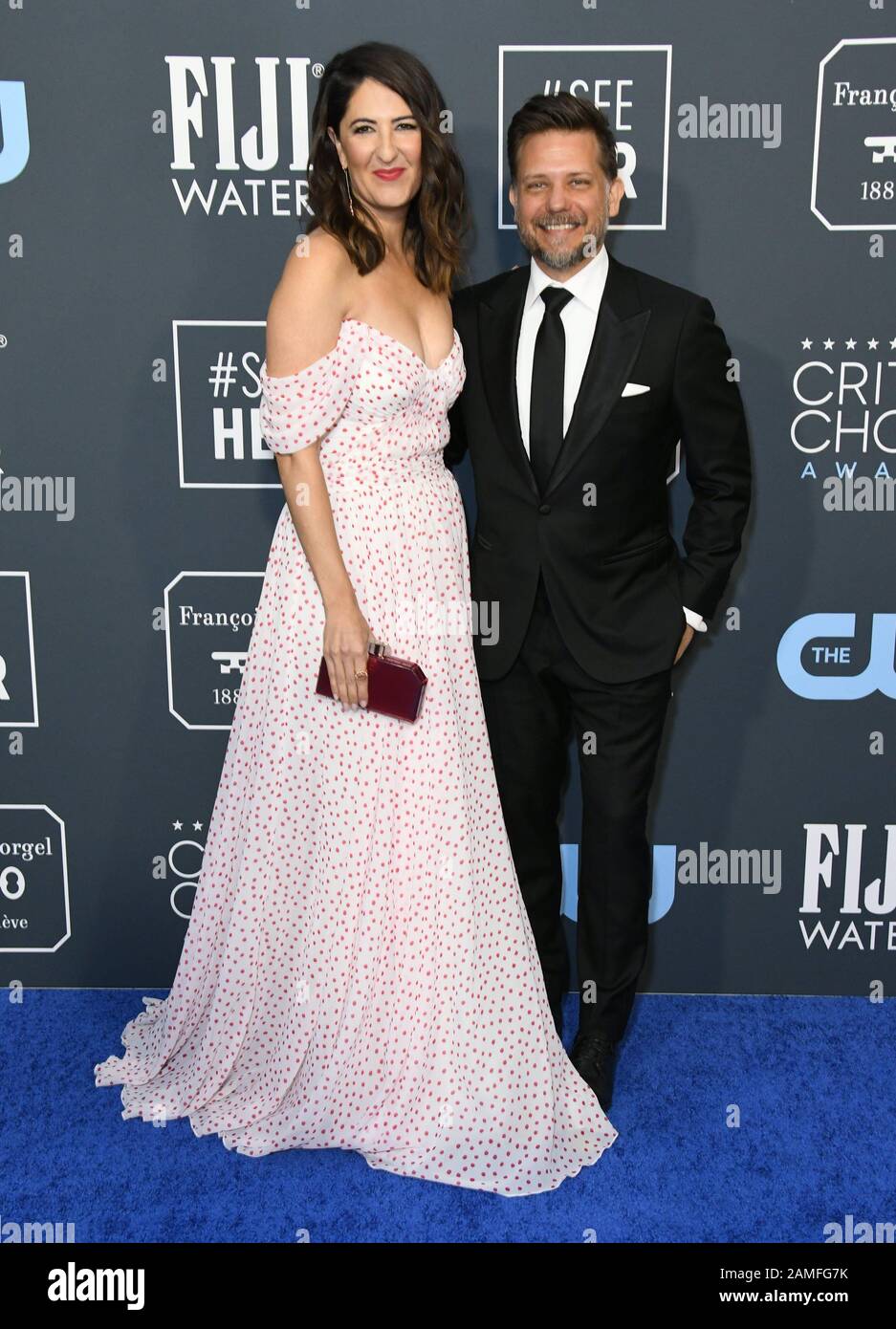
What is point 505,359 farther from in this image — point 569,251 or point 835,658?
point 835,658

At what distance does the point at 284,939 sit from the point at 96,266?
156 centimetres

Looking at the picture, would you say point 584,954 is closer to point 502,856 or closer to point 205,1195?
point 502,856

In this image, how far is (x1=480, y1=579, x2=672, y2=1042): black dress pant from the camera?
8.91ft

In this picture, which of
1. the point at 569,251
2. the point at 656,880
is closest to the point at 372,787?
the point at 656,880

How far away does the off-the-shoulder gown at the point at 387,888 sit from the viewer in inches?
99.2

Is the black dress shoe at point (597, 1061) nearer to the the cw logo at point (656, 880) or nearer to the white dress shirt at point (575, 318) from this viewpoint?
the the cw logo at point (656, 880)

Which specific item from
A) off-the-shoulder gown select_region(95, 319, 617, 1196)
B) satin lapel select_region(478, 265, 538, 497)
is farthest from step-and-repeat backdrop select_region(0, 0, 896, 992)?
off-the-shoulder gown select_region(95, 319, 617, 1196)

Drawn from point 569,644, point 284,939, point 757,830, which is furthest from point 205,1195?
point 757,830

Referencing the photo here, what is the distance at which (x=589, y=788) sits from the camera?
110 inches

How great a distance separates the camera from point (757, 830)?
3189 millimetres

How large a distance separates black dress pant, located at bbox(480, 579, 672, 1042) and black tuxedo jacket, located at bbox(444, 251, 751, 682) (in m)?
0.06

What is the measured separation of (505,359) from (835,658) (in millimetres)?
1108

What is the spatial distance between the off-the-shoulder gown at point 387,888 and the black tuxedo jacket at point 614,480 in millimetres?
101

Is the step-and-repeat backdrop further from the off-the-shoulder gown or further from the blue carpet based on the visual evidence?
the off-the-shoulder gown
